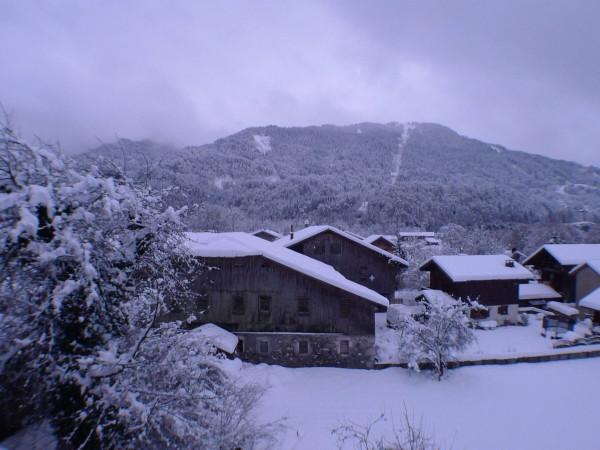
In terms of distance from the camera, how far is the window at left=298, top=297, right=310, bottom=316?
61.0ft

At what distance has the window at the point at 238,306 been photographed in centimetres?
1864

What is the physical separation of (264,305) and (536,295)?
30.8 m

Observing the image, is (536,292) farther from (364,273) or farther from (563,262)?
(364,273)

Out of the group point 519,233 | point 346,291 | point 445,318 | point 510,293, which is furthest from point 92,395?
point 519,233

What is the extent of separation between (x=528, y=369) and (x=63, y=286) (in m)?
22.4

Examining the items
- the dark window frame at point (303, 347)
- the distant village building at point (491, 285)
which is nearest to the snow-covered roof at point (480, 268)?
the distant village building at point (491, 285)

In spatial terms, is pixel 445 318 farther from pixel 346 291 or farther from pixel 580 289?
pixel 580 289

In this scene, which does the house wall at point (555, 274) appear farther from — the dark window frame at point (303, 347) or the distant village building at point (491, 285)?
the dark window frame at point (303, 347)

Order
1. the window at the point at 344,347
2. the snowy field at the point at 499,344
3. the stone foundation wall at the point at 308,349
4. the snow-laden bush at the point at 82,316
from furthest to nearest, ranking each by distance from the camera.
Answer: the snowy field at the point at 499,344 < the window at the point at 344,347 < the stone foundation wall at the point at 308,349 < the snow-laden bush at the point at 82,316

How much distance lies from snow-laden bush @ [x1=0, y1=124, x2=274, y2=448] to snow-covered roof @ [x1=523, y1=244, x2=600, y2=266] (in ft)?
129

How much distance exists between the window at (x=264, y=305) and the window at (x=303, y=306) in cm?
177

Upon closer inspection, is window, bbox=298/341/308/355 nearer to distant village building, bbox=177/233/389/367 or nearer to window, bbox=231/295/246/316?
distant village building, bbox=177/233/389/367

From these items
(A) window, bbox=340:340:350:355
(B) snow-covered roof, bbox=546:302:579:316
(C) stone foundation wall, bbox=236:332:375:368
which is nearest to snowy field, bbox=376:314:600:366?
(C) stone foundation wall, bbox=236:332:375:368

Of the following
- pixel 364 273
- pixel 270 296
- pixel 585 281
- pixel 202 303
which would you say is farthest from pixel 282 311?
pixel 585 281
